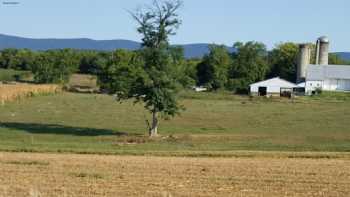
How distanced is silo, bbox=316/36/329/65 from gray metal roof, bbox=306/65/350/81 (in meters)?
11.3

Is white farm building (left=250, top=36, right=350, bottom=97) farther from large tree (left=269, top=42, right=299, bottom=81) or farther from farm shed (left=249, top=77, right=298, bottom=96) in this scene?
large tree (left=269, top=42, right=299, bottom=81)

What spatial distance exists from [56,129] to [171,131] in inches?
287

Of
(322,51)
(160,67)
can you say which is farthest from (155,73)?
(322,51)

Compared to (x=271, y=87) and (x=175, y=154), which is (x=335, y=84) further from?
(x=175, y=154)

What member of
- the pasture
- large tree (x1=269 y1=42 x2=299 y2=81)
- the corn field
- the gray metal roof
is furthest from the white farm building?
the pasture

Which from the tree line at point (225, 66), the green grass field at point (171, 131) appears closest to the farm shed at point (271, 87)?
the tree line at point (225, 66)

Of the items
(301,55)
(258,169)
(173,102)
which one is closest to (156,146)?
(173,102)

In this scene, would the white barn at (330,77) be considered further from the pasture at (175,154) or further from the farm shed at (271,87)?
the pasture at (175,154)

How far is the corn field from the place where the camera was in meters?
77.7

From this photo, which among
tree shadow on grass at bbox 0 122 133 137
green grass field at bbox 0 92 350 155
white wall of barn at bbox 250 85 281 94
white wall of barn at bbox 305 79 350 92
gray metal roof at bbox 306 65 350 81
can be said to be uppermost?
gray metal roof at bbox 306 65 350 81

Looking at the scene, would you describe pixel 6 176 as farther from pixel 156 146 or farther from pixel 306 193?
pixel 156 146

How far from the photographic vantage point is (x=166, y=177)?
20188 millimetres

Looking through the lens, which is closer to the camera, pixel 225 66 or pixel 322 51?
pixel 225 66

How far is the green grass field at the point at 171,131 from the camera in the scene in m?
35.9
